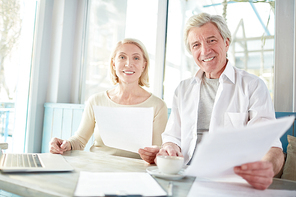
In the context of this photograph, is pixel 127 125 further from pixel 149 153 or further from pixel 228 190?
pixel 228 190

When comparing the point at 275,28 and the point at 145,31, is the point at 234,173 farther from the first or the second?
the point at 145,31

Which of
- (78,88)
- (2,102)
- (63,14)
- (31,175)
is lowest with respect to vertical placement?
(31,175)

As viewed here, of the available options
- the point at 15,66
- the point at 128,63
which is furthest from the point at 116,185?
the point at 15,66

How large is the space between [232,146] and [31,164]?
0.67 metres

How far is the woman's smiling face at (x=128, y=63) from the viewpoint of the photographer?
1.60 m

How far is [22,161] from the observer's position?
88cm

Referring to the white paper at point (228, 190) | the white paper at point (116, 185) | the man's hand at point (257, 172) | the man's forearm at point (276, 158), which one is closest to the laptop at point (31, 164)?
the white paper at point (116, 185)

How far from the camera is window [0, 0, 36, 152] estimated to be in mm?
2252

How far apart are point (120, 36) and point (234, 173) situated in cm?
207

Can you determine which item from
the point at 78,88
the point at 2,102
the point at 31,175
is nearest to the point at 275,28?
the point at 31,175

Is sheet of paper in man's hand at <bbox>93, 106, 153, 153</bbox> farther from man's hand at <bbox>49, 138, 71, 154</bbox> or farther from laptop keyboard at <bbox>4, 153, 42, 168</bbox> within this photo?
laptop keyboard at <bbox>4, 153, 42, 168</bbox>

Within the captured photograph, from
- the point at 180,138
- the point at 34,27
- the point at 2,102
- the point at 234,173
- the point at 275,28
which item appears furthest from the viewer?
the point at 34,27

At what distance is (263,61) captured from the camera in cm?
174

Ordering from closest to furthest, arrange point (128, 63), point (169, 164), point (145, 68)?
point (169, 164) → point (128, 63) → point (145, 68)
